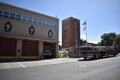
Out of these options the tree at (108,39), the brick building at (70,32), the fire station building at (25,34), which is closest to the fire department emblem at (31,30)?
the fire station building at (25,34)

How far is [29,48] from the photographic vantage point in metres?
32.1

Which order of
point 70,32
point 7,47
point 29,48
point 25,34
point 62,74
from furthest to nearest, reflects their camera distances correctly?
point 70,32 → point 29,48 → point 25,34 → point 7,47 → point 62,74

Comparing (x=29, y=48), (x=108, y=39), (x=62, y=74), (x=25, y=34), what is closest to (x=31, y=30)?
(x=25, y=34)

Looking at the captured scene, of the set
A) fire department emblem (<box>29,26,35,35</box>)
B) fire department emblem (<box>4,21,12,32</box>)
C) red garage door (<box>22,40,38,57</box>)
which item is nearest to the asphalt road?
fire department emblem (<box>4,21,12,32</box>)

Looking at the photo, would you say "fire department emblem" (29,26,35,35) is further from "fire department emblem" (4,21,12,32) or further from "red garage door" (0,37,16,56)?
"fire department emblem" (4,21,12,32)

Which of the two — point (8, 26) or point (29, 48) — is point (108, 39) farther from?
point (8, 26)

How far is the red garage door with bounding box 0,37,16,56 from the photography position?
89.6 ft

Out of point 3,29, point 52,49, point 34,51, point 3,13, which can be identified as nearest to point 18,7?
point 3,13

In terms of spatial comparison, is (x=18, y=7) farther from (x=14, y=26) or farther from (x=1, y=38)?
(x=1, y=38)

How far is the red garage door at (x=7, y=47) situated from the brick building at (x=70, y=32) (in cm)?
6456

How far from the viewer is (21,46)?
30156mm

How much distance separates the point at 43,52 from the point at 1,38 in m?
11.6

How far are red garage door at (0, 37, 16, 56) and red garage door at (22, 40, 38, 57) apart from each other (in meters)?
2.49

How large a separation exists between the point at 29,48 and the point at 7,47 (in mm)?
5434
